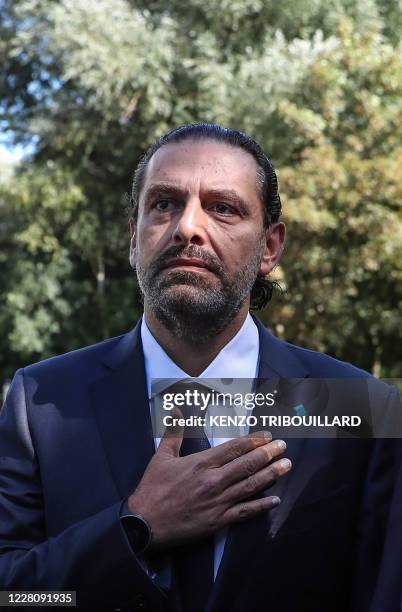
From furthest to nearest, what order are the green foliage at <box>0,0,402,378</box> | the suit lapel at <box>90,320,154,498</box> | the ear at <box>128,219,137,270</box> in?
the green foliage at <box>0,0,402,378</box> → the ear at <box>128,219,137,270</box> → the suit lapel at <box>90,320,154,498</box>

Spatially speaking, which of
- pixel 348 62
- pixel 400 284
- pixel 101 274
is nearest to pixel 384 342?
pixel 400 284

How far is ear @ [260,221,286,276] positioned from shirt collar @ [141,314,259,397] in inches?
9.5

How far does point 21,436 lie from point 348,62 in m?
13.7

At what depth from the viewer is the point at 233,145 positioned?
2.47 meters

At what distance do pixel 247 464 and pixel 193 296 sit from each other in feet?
1.65

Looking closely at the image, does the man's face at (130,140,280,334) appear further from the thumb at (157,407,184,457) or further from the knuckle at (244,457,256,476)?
the knuckle at (244,457,256,476)

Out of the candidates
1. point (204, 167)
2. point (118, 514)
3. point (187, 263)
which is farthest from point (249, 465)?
point (204, 167)

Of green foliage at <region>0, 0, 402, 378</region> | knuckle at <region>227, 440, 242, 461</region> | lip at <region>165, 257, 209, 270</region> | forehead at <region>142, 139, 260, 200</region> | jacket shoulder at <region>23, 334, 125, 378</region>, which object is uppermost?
forehead at <region>142, 139, 260, 200</region>

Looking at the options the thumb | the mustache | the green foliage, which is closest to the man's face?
the mustache

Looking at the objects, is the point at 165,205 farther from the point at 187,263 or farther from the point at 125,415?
the point at 125,415

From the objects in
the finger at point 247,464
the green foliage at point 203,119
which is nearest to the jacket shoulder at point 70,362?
the finger at point 247,464

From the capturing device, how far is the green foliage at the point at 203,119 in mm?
14359

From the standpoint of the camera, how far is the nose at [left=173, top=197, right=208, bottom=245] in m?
2.26

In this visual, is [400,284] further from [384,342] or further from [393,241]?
[384,342]
